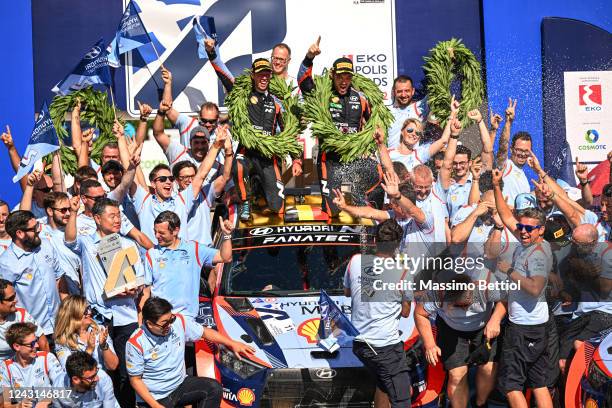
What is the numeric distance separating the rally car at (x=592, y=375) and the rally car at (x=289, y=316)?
1051 mm

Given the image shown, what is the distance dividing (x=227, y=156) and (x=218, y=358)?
100 inches

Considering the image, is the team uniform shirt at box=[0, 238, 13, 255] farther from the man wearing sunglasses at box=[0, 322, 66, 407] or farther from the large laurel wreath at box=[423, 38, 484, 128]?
the large laurel wreath at box=[423, 38, 484, 128]

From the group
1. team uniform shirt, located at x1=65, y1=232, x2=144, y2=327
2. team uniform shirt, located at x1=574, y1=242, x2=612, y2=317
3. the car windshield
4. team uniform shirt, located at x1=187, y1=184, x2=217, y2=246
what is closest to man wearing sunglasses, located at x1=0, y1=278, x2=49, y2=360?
team uniform shirt, located at x1=65, y1=232, x2=144, y2=327

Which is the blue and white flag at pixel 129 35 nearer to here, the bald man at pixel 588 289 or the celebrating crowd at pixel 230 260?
the celebrating crowd at pixel 230 260

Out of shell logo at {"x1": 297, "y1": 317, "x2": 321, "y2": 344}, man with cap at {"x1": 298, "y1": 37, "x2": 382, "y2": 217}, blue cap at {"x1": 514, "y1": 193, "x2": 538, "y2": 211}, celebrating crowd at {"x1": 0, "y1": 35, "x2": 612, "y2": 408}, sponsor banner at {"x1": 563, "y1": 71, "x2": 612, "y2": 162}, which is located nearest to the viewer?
celebrating crowd at {"x1": 0, "y1": 35, "x2": 612, "y2": 408}

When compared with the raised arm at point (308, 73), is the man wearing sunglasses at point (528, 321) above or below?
below

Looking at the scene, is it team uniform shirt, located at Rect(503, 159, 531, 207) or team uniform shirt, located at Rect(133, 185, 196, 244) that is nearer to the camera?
team uniform shirt, located at Rect(133, 185, 196, 244)

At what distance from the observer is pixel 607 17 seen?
14516 mm

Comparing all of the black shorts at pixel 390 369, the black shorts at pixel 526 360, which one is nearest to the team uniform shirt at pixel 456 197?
the black shorts at pixel 526 360

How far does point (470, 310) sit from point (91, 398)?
3183 mm

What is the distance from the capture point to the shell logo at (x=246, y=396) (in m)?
7.98

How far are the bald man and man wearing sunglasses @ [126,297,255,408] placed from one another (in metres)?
3.01

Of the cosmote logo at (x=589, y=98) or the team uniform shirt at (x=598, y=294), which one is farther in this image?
the cosmote logo at (x=589, y=98)

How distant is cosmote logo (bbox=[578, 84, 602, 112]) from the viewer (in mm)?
14156
